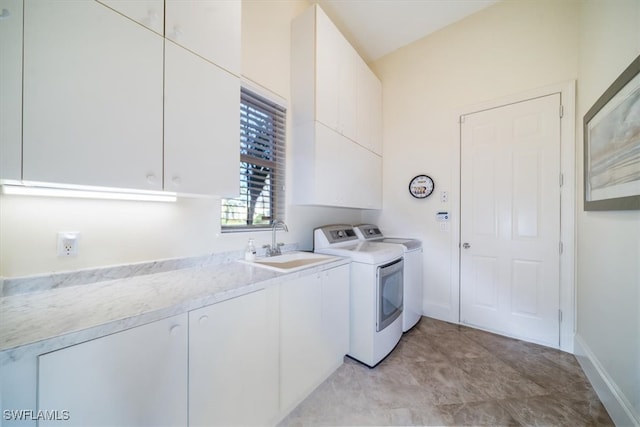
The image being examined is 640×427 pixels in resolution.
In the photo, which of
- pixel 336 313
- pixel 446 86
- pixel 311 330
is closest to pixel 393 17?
pixel 446 86

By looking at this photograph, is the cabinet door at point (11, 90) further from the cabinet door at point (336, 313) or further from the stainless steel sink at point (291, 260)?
the cabinet door at point (336, 313)

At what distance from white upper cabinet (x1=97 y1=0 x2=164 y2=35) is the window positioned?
0.84m

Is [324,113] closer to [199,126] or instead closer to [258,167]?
[258,167]

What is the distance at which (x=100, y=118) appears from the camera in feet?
3.18

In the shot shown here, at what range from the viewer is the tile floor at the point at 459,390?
4.75 ft

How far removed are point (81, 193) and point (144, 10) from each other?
0.91 metres

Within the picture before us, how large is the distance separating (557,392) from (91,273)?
302cm

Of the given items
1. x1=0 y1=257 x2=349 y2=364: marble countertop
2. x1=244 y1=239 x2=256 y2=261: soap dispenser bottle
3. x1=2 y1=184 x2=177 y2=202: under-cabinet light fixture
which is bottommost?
x1=0 y1=257 x2=349 y2=364: marble countertop

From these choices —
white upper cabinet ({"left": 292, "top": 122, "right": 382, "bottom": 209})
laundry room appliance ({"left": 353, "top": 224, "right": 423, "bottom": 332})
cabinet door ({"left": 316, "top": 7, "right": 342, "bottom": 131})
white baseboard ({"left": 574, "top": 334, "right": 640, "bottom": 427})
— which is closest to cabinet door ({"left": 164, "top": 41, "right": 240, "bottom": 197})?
white upper cabinet ({"left": 292, "top": 122, "right": 382, "bottom": 209})

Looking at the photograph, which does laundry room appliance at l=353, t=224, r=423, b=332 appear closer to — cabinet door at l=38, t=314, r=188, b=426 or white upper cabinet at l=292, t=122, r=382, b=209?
white upper cabinet at l=292, t=122, r=382, b=209

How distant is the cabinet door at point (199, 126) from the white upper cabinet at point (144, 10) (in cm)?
9

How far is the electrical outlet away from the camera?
110 centimetres

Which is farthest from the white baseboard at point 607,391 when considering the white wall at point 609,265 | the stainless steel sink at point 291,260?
the stainless steel sink at point 291,260

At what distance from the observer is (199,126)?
1.28 m
